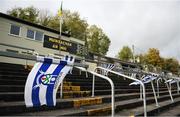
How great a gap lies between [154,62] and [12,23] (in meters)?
44.3

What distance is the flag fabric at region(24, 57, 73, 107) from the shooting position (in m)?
2.81

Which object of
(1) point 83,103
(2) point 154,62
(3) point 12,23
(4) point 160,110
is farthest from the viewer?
(2) point 154,62

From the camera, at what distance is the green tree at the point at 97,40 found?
155ft

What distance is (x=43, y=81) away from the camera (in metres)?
2.93

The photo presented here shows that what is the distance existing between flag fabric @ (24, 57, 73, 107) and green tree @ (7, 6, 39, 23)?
33.9 m

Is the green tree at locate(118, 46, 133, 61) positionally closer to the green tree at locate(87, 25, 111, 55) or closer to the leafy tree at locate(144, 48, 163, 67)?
the leafy tree at locate(144, 48, 163, 67)

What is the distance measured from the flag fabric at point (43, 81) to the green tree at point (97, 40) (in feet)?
142

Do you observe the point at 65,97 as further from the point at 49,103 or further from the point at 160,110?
the point at 160,110

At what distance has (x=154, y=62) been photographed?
5503 centimetres

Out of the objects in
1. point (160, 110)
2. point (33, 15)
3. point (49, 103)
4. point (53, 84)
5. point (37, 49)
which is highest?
point (33, 15)

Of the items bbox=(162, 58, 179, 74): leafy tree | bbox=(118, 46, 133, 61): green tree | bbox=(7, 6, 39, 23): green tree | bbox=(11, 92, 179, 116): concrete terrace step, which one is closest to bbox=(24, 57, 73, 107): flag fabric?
bbox=(11, 92, 179, 116): concrete terrace step

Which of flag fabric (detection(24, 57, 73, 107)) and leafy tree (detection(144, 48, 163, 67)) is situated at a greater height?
leafy tree (detection(144, 48, 163, 67))

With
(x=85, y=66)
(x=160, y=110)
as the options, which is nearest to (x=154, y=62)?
(x=160, y=110)

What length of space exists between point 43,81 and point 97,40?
149 feet
